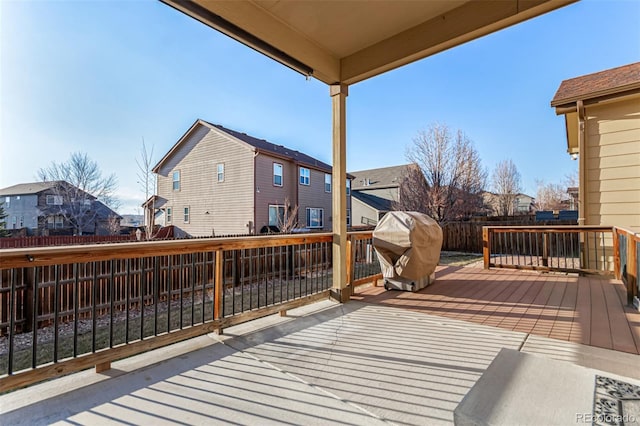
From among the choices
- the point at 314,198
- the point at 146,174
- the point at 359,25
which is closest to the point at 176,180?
the point at 146,174

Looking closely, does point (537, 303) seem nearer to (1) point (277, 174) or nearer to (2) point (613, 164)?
(2) point (613, 164)

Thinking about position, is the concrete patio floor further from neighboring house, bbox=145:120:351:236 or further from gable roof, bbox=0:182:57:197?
gable roof, bbox=0:182:57:197

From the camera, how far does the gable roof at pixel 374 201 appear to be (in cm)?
2267

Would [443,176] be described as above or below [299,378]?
above

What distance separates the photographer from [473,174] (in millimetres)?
12961

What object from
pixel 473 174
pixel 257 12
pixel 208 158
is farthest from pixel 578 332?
pixel 208 158

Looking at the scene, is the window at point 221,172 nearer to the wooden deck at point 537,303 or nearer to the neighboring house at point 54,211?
the neighboring house at point 54,211

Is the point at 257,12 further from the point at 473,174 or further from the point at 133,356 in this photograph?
the point at 473,174

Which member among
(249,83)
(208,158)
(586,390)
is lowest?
(586,390)

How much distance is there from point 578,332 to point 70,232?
71.0 feet

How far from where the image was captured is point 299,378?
6.69 ft

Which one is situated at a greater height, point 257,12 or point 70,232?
point 257,12

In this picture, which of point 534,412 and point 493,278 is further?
point 493,278

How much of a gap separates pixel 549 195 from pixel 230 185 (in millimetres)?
30415
